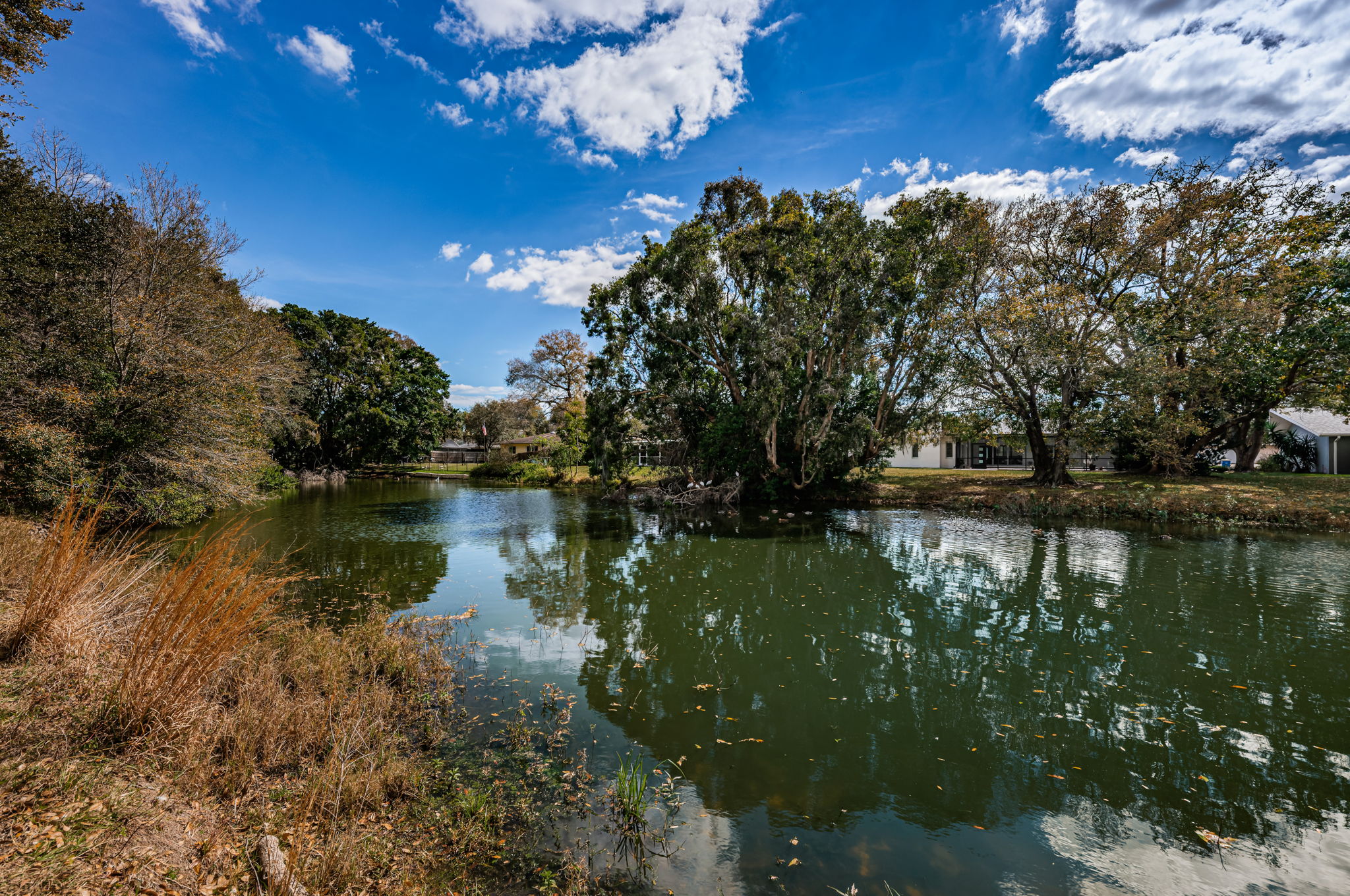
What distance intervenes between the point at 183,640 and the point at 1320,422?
45814 mm

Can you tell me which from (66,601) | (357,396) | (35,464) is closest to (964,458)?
(66,601)

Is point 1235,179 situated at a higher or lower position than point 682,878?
higher

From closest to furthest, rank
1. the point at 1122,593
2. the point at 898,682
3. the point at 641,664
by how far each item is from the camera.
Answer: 1. the point at 898,682
2. the point at 641,664
3. the point at 1122,593

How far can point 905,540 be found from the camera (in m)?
15.7

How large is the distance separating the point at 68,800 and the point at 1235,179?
33364mm

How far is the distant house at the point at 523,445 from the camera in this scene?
51.0m

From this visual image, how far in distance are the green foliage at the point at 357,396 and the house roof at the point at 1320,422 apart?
5604 centimetres

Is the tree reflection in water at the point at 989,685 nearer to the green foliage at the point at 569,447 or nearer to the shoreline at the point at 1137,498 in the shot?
the shoreline at the point at 1137,498

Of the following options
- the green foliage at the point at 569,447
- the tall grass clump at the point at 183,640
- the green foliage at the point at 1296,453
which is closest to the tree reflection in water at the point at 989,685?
the tall grass clump at the point at 183,640

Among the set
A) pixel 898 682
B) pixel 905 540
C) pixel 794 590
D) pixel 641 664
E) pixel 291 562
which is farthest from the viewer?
pixel 905 540

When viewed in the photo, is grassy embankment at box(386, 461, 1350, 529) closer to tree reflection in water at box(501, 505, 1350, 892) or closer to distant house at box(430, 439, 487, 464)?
tree reflection in water at box(501, 505, 1350, 892)

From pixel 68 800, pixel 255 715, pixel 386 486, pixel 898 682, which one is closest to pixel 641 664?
pixel 898 682

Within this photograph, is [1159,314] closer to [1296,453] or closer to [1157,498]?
[1157,498]

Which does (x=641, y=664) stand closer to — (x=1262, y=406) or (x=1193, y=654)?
(x=1193, y=654)
